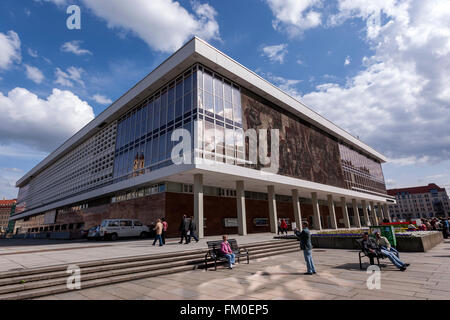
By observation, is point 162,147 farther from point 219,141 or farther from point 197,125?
point 219,141

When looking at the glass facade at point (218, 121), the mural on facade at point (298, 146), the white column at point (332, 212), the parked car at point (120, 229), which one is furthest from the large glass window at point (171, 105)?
the white column at point (332, 212)

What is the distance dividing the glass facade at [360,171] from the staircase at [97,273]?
39.3 metres

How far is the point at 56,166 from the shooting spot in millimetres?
52094

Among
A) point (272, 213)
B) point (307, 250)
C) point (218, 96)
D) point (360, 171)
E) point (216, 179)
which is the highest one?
point (218, 96)

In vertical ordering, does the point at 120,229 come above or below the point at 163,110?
below

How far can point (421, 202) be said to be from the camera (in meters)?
132

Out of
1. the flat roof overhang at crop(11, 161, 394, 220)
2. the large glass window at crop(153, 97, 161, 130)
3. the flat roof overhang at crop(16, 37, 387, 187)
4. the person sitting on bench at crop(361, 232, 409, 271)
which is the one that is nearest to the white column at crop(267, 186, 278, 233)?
the flat roof overhang at crop(11, 161, 394, 220)

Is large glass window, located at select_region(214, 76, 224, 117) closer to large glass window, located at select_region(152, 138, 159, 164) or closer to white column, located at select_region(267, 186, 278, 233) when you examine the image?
large glass window, located at select_region(152, 138, 159, 164)

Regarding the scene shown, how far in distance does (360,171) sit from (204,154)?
41580 millimetres

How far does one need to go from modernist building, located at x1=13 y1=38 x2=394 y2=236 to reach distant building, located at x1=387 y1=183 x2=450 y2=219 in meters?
122

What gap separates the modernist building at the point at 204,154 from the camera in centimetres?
2067

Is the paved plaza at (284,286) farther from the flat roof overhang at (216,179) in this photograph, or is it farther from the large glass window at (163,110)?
the large glass window at (163,110)

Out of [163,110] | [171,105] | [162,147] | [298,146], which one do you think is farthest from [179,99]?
[298,146]
